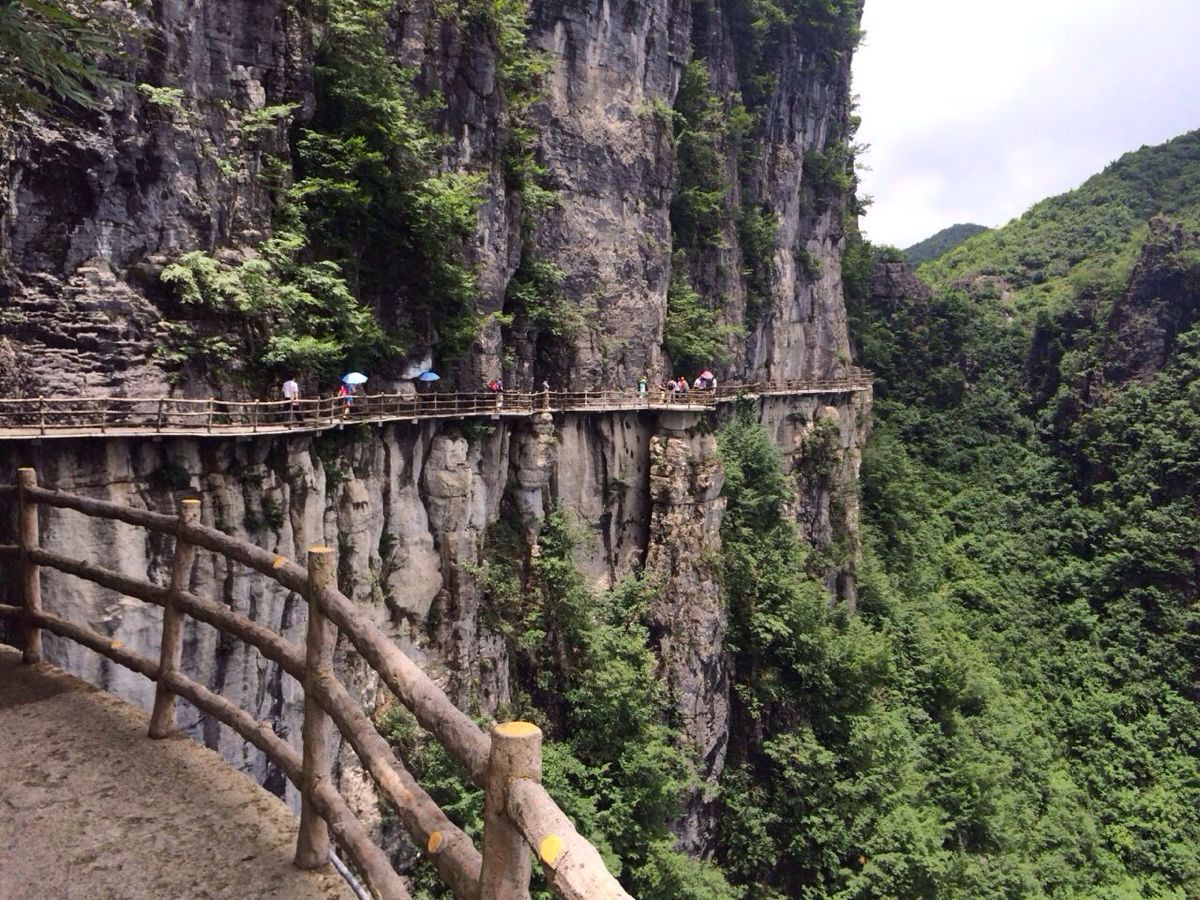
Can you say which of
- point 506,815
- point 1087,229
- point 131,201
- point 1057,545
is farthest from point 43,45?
point 1087,229

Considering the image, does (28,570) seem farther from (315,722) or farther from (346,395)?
(346,395)

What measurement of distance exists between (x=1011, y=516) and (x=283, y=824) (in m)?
50.2

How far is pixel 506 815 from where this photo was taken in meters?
2.22

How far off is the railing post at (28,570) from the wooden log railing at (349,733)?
0.03ft

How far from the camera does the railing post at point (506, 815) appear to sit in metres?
2.22

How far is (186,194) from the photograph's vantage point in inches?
536

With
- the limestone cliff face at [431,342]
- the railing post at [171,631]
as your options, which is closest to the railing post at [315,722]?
the railing post at [171,631]

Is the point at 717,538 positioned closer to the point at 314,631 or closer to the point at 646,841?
the point at 646,841

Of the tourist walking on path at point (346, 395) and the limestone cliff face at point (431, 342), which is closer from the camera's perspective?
the limestone cliff face at point (431, 342)

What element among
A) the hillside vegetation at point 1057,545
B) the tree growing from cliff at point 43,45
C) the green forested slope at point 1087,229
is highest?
the green forested slope at point 1087,229

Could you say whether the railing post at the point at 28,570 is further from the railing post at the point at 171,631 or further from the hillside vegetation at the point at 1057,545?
the hillside vegetation at the point at 1057,545

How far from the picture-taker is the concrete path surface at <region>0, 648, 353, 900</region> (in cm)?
336

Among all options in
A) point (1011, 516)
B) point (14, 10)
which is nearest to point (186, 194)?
point (14, 10)

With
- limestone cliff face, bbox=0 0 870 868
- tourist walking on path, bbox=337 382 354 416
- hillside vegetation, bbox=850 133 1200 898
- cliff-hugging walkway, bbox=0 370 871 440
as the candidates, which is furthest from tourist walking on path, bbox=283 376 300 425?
hillside vegetation, bbox=850 133 1200 898
